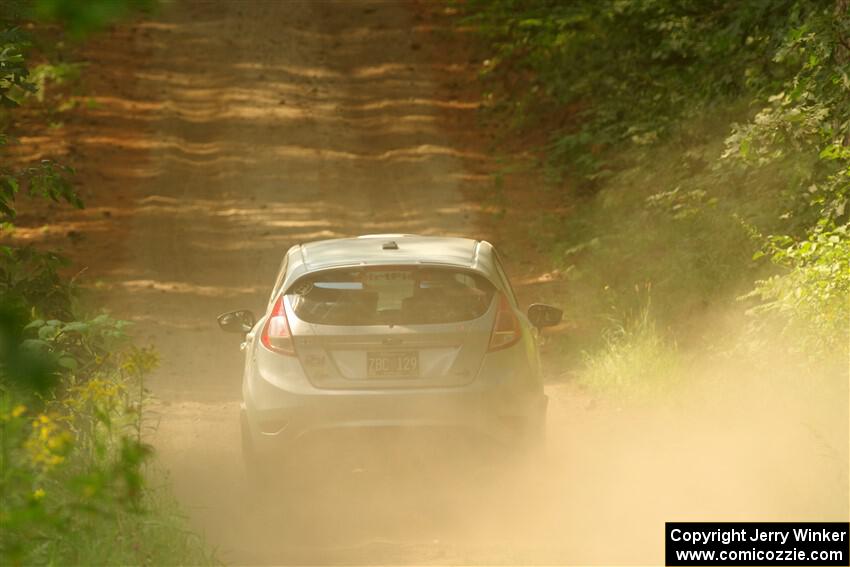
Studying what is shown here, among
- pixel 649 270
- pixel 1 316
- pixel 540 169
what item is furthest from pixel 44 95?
pixel 1 316

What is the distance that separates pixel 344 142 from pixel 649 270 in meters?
11.8

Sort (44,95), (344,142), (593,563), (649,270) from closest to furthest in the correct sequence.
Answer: (593,563), (649,270), (344,142), (44,95)

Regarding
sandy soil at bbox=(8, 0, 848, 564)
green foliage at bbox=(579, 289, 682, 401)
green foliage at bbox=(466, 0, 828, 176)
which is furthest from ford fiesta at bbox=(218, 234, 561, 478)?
green foliage at bbox=(466, 0, 828, 176)

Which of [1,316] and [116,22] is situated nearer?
[116,22]

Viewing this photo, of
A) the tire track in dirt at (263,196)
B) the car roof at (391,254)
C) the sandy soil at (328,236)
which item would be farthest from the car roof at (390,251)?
the tire track in dirt at (263,196)

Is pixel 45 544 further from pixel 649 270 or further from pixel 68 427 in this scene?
pixel 649 270

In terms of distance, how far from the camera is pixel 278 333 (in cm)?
819

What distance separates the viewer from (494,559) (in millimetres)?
7078

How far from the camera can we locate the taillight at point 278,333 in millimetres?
8141

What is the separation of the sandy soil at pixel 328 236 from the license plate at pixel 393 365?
705mm

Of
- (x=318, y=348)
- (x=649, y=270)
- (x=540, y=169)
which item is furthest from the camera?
(x=540, y=169)

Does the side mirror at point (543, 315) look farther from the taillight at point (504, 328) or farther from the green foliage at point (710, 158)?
the green foliage at point (710, 158)

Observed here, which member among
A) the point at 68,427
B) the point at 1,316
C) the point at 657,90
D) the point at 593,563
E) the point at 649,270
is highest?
the point at 657,90

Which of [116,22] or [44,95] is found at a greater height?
[44,95]
